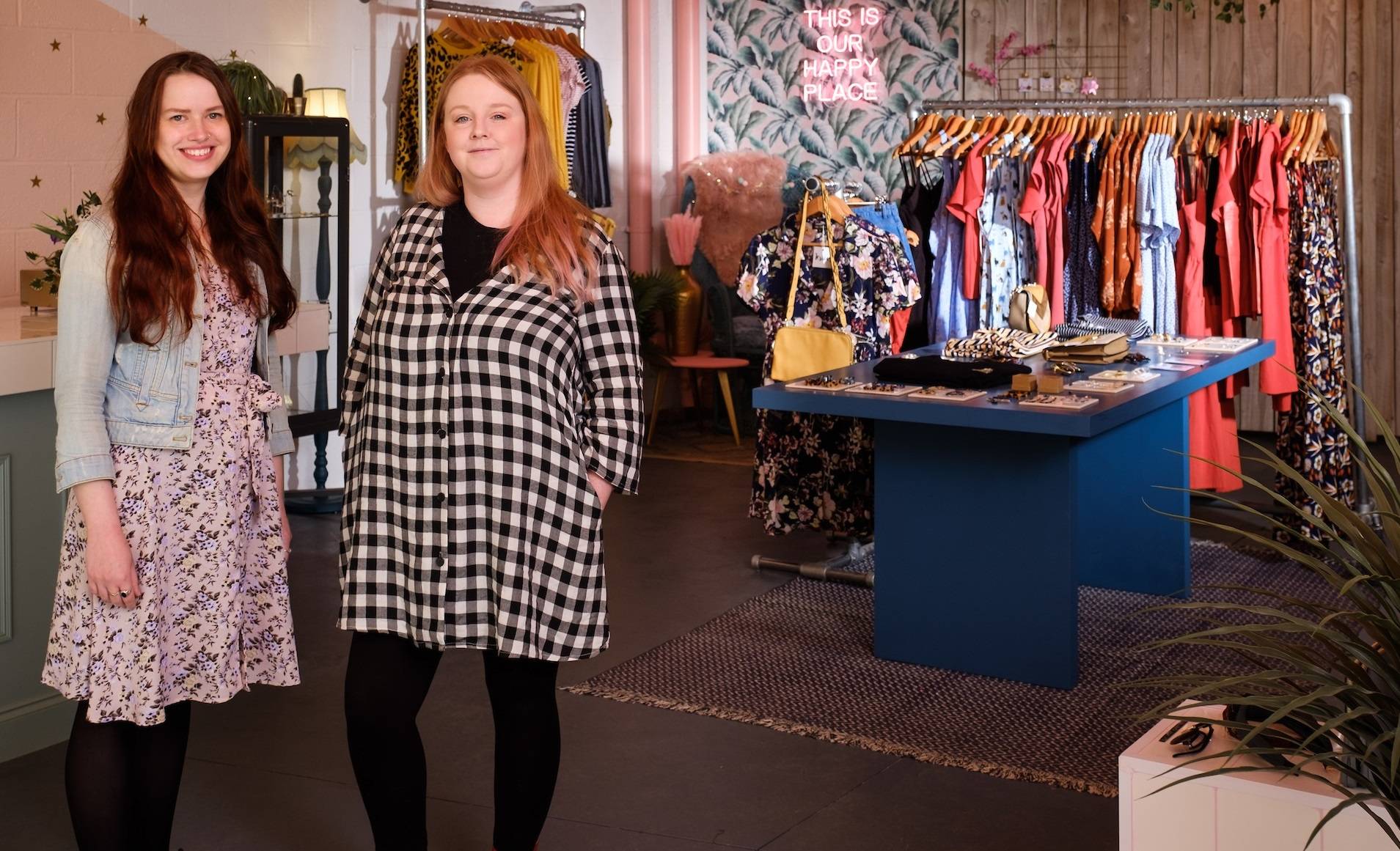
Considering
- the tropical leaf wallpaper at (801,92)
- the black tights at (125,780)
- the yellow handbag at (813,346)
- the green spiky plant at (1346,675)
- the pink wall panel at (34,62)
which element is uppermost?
the tropical leaf wallpaper at (801,92)

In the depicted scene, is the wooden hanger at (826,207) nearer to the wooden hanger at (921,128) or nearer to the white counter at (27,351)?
the wooden hanger at (921,128)

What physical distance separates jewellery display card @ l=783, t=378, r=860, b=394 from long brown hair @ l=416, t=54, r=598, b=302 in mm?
1685

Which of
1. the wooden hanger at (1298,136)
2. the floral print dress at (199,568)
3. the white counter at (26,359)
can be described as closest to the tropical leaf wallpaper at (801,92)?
the wooden hanger at (1298,136)

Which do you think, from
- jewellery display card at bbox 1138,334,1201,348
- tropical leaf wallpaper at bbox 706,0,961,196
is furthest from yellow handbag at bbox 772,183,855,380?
tropical leaf wallpaper at bbox 706,0,961,196

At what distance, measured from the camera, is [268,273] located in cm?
261

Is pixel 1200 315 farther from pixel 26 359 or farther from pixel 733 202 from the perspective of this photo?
pixel 26 359

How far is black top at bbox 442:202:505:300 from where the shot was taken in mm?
2480

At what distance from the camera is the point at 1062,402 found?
388cm

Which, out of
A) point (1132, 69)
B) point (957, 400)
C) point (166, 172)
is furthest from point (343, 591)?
point (1132, 69)

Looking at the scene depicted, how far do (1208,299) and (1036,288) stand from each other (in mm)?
1002

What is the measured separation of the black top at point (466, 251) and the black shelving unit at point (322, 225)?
3161 millimetres

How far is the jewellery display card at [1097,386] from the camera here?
409 cm

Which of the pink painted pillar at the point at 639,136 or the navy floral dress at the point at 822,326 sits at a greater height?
the pink painted pillar at the point at 639,136

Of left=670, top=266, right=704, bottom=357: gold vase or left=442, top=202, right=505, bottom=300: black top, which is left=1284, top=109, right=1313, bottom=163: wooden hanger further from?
left=442, top=202, right=505, bottom=300: black top
